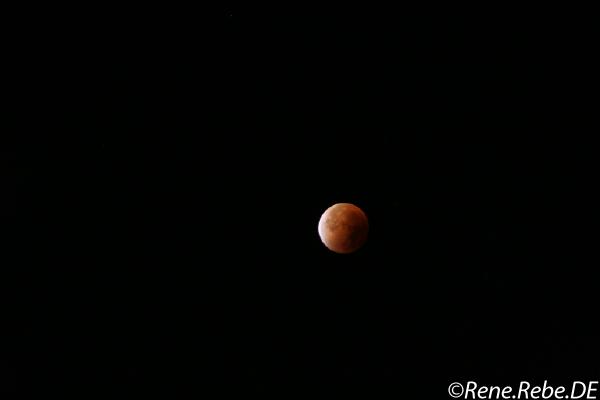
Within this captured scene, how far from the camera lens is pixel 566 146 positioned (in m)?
0.98

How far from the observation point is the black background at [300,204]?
3.09 ft

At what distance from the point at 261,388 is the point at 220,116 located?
1.30ft

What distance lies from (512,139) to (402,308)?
30 centimetres

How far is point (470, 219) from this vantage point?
3.23 ft

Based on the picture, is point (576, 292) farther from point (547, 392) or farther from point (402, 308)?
point (402, 308)

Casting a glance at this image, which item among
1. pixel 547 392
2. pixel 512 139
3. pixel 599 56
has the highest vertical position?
pixel 599 56

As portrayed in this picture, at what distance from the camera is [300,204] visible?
38.3 inches

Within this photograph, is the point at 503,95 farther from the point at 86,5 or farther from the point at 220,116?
the point at 86,5

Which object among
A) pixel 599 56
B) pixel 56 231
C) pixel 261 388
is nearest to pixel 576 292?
pixel 599 56

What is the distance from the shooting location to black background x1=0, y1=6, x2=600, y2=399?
0.94m

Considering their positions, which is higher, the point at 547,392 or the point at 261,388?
the point at 547,392

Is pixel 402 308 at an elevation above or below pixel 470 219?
below

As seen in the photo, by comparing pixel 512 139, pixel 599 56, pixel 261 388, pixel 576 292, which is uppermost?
pixel 599 56

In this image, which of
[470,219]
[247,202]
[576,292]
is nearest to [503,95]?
[470,219]
